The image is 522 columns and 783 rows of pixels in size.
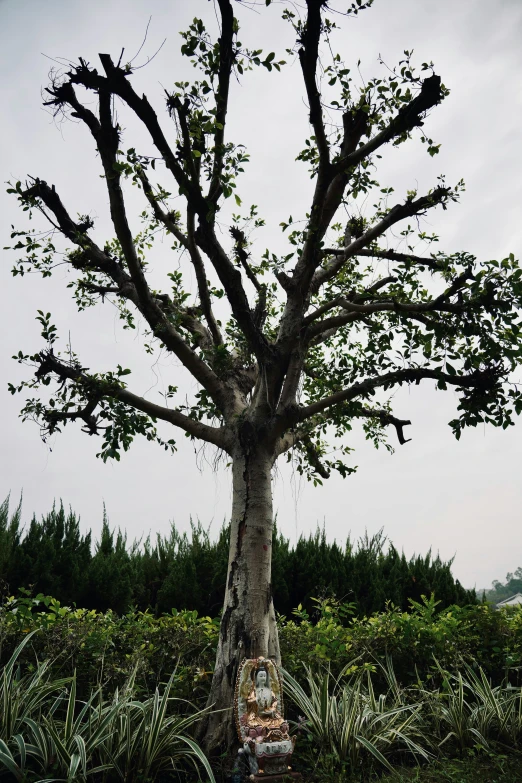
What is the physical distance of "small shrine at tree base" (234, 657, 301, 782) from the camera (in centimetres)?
417

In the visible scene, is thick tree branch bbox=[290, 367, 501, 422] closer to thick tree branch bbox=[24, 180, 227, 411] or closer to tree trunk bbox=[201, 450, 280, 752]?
tree trunk bbox=[201, 450, 280, 752]

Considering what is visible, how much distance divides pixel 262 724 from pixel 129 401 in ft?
10.6

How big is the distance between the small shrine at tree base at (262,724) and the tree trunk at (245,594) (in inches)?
6.6

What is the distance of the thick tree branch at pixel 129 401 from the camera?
20.4 feet

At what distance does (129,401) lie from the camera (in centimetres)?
632

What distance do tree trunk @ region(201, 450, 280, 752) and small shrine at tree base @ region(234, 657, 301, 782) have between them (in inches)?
6.6

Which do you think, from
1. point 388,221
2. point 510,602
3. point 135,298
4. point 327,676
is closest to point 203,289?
point 135,298

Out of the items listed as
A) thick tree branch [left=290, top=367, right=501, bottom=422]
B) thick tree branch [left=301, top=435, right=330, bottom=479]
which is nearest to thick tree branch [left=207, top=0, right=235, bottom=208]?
thick tree branch [left=290, top=367, right=501, bottom=422]

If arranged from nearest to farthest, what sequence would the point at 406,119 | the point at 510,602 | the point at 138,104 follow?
the point at 138,104, the point at 406,119, the point at 510,602

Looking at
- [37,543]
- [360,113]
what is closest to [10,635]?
[37,543]

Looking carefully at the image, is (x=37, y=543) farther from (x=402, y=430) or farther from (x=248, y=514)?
(x=402, y=430)

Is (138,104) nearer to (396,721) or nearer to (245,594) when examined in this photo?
(245,594)

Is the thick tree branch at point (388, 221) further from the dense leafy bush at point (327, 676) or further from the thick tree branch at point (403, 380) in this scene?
the dense leafy bush at point (327, 676)

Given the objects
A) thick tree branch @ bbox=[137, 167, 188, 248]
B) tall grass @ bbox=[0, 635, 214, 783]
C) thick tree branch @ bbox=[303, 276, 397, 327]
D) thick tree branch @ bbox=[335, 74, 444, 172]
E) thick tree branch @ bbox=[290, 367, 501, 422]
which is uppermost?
thick tree branch @ bbox=[137, 167, 188, 248]
